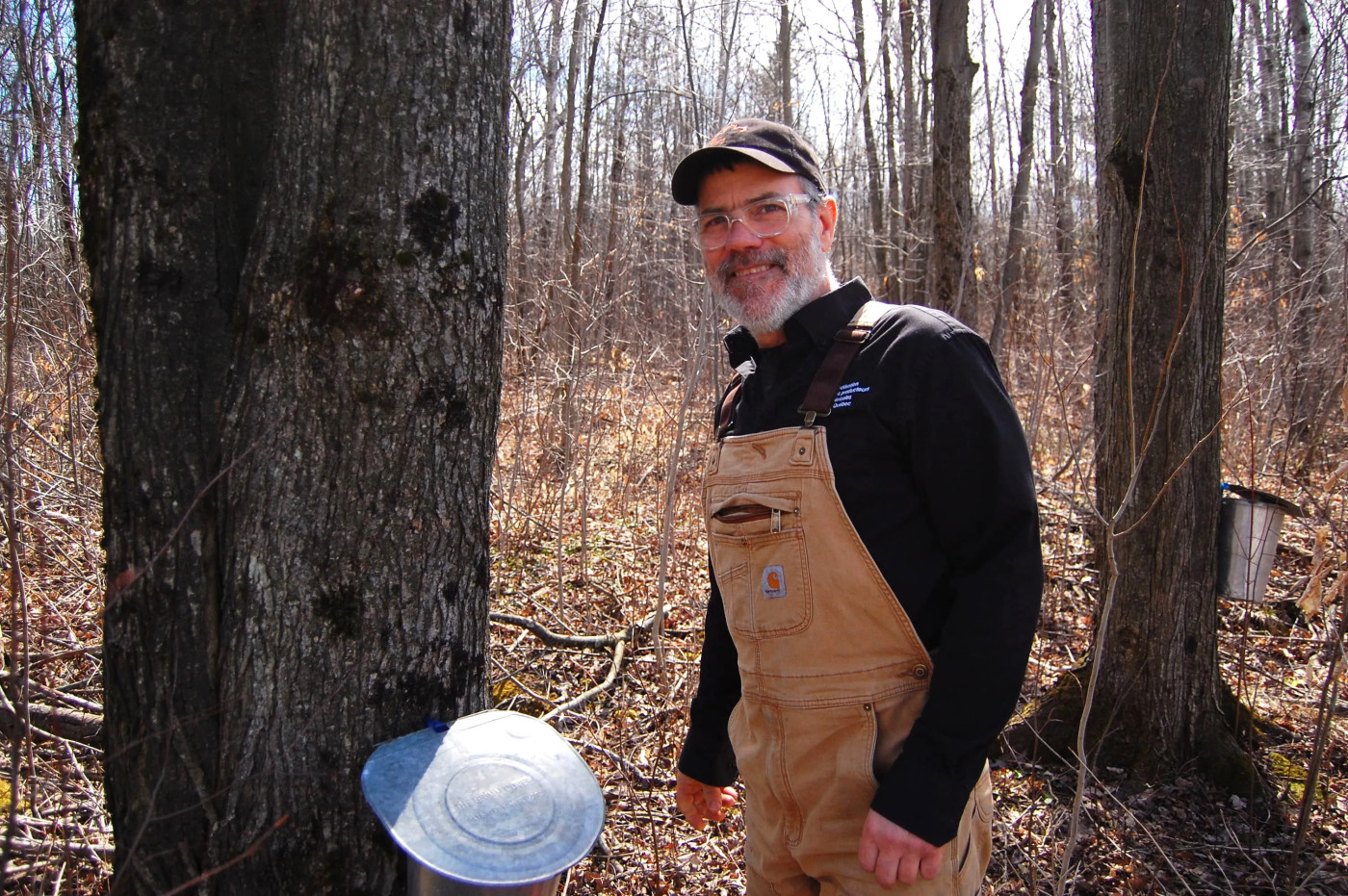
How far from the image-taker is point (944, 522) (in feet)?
5.58

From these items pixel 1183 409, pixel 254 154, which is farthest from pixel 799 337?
pixel 1183 409

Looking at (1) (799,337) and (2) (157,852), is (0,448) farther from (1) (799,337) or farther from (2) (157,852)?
(1) (799,337)

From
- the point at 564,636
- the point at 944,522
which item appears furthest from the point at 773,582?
the point at 564,636

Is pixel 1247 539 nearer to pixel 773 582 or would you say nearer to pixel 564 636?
pixel 773 582

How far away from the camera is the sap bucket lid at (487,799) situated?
158 cm

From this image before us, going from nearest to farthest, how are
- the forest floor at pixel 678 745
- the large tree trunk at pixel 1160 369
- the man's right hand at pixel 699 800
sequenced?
the man's right hand at pixel 699 800, the forest floor at pixel 678 745, the large tree trunk at pixel 1160 369

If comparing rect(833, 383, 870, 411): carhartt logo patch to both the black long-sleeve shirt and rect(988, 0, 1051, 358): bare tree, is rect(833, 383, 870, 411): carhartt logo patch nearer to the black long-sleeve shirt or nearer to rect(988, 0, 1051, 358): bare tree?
the black long-sleeve shirt

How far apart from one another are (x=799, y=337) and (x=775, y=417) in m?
0.21

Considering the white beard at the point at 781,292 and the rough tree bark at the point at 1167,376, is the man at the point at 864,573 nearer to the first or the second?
the white beard at the point at 781,292

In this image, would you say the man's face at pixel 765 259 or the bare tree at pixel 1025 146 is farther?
the bare tree at pixel 1025 146

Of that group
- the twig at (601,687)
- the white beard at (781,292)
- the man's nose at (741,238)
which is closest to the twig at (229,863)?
the white beard at (781,292)

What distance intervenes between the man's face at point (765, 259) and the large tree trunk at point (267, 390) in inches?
24.2

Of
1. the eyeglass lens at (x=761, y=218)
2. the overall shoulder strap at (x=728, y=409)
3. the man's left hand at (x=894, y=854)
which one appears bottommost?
the man's left hand at (x=894, y=854)

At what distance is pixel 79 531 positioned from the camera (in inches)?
176
